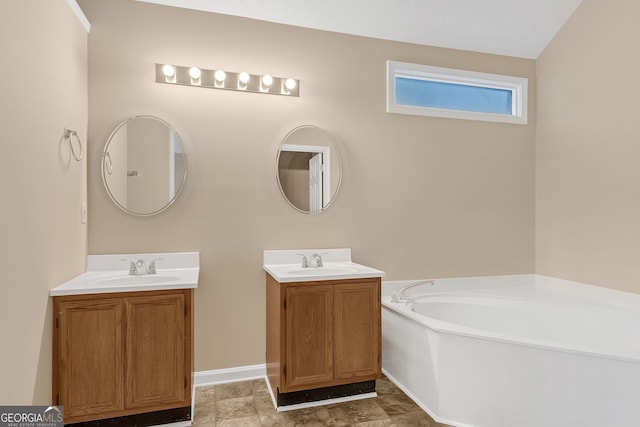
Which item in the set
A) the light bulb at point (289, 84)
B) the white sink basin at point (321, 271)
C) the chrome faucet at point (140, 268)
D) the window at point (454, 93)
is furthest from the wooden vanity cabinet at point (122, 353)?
the window at point (454, 93)

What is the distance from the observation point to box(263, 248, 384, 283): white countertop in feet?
7.73

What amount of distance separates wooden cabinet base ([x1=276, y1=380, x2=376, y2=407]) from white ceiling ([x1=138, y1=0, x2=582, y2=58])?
2.69 m

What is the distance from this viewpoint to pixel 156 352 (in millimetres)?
2088

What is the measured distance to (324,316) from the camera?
2.37 m

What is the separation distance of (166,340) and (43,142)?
122cm

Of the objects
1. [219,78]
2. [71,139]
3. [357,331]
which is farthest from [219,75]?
[357,331]

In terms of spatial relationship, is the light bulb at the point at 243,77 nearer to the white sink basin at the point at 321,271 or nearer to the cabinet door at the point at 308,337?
the white sink basin at the point at 321,271

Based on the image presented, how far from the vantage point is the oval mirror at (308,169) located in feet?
9.44

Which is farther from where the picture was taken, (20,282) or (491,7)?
(491,7)

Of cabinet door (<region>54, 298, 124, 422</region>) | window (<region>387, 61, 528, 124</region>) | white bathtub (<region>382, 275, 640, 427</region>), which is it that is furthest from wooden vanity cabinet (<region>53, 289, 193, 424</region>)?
window (<region>387, 61, 528, 124</region>)

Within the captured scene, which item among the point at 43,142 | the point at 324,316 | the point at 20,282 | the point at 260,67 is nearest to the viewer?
the point at 20,282

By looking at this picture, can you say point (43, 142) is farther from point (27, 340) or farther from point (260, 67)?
point (260, 67)

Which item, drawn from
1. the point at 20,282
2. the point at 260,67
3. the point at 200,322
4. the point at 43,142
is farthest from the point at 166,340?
the point at 260,67

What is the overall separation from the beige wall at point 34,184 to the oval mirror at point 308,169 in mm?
1391
